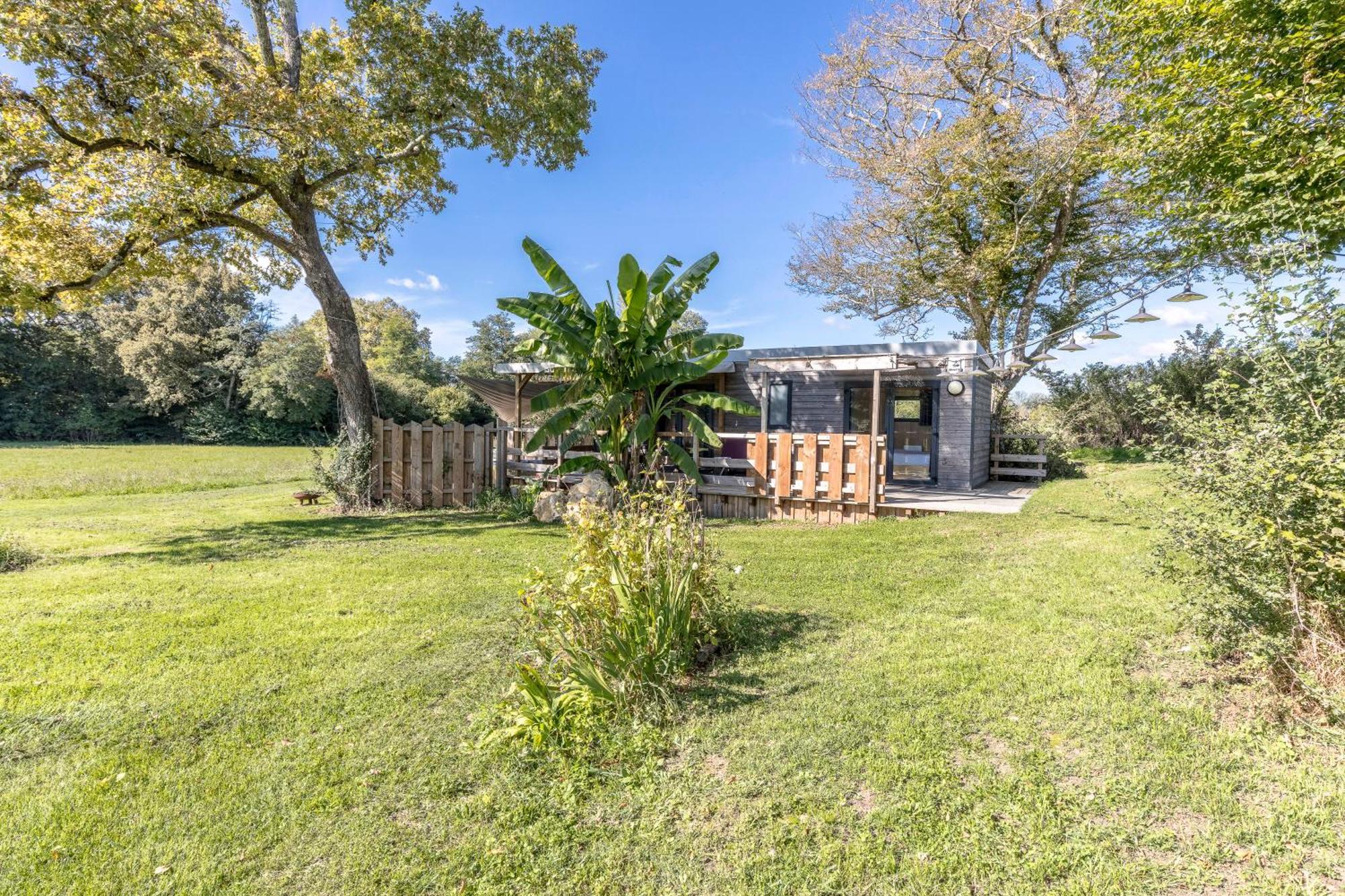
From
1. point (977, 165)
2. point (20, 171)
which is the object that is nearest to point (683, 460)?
point (20, 171)

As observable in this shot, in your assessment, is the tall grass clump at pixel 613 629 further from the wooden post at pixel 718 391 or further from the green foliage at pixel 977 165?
the green foliage at pixel 977 165

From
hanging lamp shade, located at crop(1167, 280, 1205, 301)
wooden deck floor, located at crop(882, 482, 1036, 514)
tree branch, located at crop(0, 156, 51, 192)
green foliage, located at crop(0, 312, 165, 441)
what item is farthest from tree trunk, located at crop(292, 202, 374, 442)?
green foliage, located at crop(0, 312, 165, 441)

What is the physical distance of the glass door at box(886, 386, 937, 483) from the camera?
42.1 feet

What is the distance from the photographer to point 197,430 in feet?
107

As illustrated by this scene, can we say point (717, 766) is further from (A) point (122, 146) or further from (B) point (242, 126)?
(A) point (122, 146)

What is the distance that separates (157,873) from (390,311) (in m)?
45.7

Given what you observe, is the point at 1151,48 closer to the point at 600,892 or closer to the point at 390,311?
the point at 600,892

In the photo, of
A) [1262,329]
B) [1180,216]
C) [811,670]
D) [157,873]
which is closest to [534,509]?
[811,670]

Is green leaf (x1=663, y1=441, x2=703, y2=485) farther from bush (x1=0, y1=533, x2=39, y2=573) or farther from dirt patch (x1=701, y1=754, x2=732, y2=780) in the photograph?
bush (x1=0, y1=533, x2=39, y2=573)

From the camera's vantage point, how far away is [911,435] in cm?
1342

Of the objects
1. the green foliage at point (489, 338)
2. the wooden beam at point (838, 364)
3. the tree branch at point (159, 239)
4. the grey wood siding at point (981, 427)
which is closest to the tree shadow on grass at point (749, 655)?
the wooden beam at point (838, 364)

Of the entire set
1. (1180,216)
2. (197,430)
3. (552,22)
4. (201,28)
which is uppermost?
(552,22)

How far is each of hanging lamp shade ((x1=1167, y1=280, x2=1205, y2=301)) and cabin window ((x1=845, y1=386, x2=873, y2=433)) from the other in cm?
541

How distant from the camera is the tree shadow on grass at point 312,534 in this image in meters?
7.24
